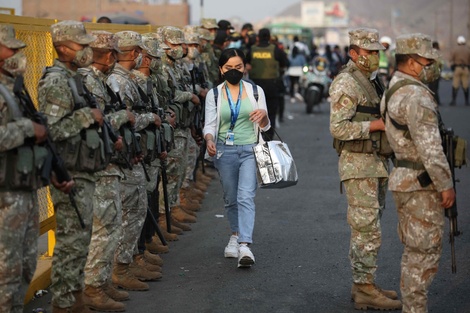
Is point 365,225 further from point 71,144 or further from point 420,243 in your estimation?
point 71,144

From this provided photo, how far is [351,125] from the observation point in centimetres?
793

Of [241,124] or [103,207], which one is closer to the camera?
[103,207]

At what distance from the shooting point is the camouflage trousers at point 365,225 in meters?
8.02

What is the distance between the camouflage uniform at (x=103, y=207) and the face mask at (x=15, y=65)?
1309mm

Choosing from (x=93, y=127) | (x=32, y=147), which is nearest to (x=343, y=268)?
(x=93, y=127)

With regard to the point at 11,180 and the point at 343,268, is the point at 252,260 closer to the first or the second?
the point at 343,268

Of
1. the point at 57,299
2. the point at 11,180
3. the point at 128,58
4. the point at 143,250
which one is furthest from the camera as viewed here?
the point at 143,250

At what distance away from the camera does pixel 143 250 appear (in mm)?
9422

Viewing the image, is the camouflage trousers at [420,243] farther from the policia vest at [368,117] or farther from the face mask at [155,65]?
the face mask at [155,65]

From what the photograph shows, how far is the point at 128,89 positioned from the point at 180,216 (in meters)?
3.63

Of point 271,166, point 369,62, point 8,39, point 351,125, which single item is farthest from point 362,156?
point 8,39

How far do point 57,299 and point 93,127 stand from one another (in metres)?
1.16

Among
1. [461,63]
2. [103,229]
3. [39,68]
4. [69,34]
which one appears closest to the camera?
[69,34]

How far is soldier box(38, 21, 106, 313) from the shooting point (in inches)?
272
